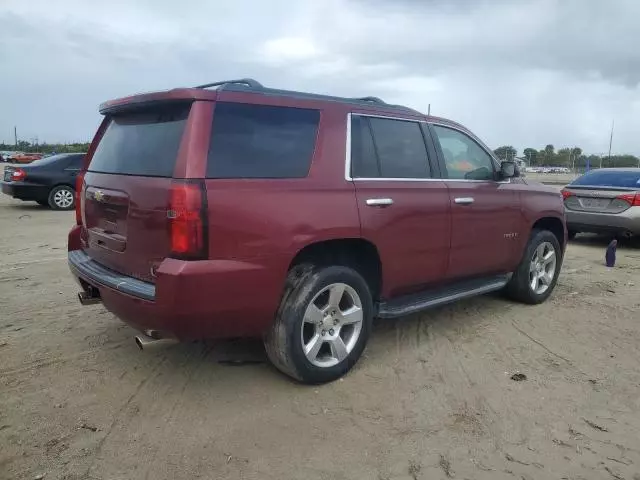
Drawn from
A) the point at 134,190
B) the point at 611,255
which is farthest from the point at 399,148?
the point at 611,255

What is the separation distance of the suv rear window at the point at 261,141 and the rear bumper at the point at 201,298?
21.4 inches

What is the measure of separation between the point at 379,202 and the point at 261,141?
0.97m

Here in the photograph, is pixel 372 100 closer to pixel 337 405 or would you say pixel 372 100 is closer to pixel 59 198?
pixel 337 405

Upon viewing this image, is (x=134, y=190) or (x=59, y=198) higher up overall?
(x=134, y=190)

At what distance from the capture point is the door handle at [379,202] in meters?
3.75

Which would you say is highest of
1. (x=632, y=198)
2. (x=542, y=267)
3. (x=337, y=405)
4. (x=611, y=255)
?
(x=632, y=198)

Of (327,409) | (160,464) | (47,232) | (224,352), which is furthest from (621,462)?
(47,232)

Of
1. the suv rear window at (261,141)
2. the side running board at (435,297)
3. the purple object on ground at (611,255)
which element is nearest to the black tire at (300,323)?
the side running board at (435,297)

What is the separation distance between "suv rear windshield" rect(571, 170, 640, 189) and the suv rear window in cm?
761

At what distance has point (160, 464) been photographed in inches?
108

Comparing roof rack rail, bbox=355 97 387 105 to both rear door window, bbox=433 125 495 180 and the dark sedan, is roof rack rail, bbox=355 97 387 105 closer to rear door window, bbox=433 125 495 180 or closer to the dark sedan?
rear door window, bbox=433 125 495 180

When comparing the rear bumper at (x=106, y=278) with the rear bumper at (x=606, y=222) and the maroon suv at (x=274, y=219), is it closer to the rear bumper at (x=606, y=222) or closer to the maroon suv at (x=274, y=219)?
the maroon suv at (x=274, y=219)

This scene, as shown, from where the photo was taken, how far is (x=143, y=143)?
11.3 feet

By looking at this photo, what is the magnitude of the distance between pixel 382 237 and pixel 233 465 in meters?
1.80
